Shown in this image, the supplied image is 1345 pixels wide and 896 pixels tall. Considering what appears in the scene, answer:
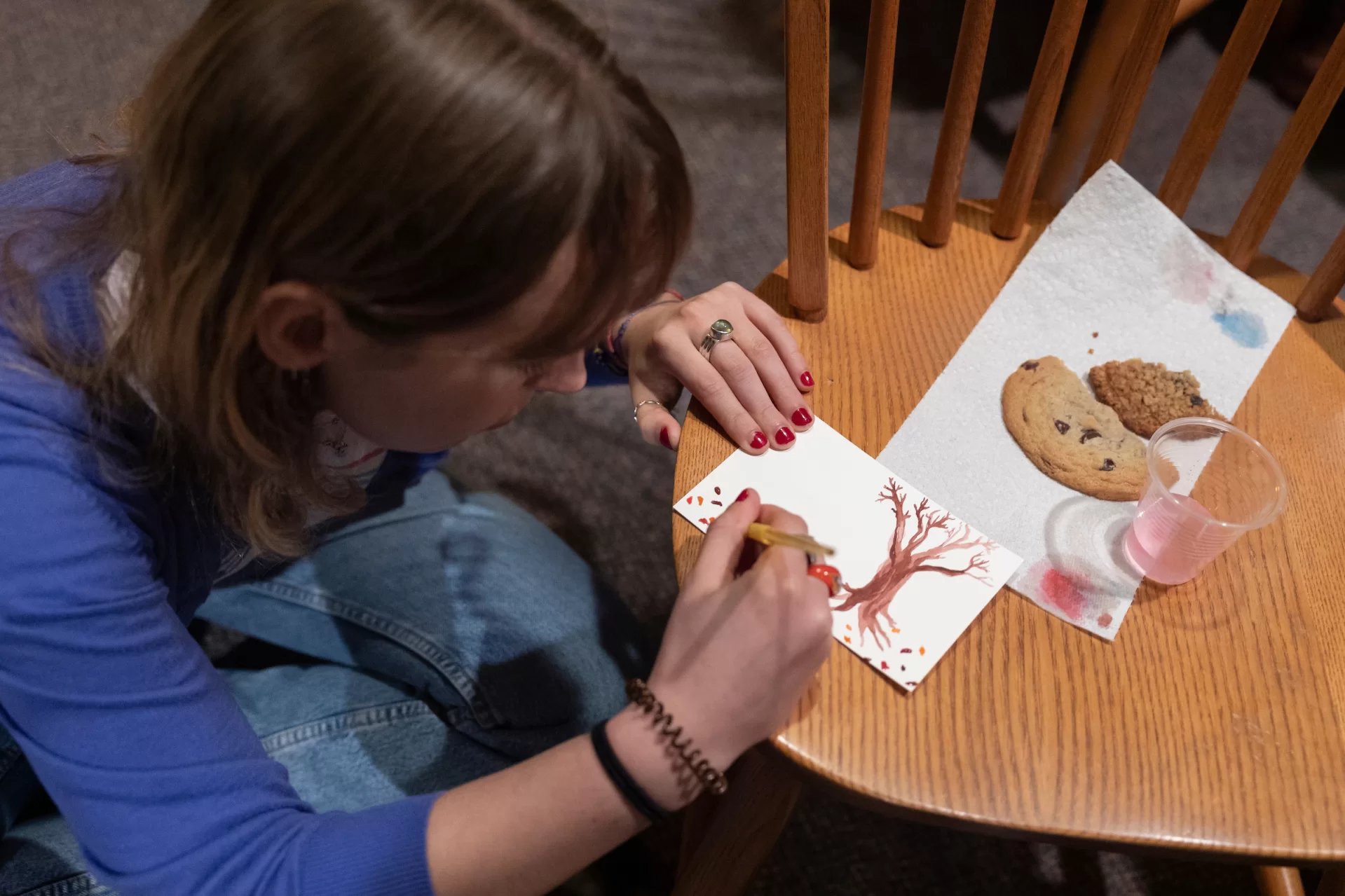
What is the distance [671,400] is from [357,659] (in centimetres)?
37

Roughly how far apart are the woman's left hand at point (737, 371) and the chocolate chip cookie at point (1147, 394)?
21 cm

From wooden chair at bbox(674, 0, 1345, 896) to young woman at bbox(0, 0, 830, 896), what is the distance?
58 mm

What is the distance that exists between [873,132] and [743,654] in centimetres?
37

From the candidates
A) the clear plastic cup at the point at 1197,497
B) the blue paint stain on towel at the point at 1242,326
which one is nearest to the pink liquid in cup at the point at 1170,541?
the clear plastic cup at the point at 1197,497

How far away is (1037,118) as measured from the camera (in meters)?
0.65

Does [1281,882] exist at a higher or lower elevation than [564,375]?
lower

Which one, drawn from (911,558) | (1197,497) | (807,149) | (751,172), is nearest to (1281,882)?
(1197,497)

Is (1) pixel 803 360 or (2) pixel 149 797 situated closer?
(2) pixel 149 797

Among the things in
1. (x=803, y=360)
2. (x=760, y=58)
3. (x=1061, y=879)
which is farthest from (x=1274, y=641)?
(x=760, y=58)

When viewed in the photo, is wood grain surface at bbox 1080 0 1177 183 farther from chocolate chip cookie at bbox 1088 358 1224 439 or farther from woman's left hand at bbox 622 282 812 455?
woman's left hand at bbox 622 282 812 455

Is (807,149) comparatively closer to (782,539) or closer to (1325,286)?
(782,539)

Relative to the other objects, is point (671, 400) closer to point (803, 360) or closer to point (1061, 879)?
point (803, 360)

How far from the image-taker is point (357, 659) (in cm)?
78

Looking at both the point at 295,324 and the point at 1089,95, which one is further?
the point at 1089,95
